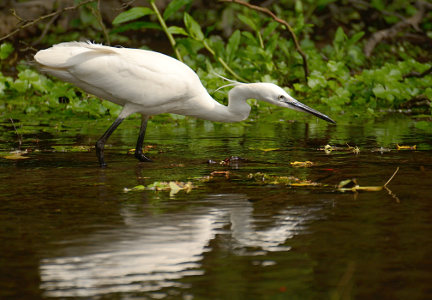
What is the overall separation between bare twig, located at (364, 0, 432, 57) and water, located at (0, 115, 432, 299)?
7883 millimetres

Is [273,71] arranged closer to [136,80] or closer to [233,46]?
[233,46]

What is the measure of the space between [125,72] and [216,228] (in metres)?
2.90

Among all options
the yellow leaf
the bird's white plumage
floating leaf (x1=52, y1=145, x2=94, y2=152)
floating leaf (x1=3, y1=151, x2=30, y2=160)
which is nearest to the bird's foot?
the bird's white plumage

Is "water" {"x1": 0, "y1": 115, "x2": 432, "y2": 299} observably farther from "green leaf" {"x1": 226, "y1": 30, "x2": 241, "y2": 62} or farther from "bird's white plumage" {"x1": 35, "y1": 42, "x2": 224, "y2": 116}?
"green leaf" {"x1": 226, "y1": 30, "x2": 241, "y2": 62}

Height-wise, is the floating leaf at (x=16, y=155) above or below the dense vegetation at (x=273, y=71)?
below

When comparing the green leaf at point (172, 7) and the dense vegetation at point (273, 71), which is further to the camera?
the dense vegetation at point (273, 71)

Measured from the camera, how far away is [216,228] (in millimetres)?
4477

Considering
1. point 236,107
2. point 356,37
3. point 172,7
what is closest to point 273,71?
point 356,37

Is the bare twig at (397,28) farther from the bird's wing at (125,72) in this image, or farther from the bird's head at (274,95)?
the bird's wing at (125,72)

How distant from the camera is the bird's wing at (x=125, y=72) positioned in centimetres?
701

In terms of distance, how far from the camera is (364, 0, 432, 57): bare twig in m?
15.2

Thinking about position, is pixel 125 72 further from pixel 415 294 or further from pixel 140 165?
pixel 415 294

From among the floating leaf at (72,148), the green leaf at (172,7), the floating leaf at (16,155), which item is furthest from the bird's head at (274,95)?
the green leaf at (172,7)

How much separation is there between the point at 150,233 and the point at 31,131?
4.91 meters
